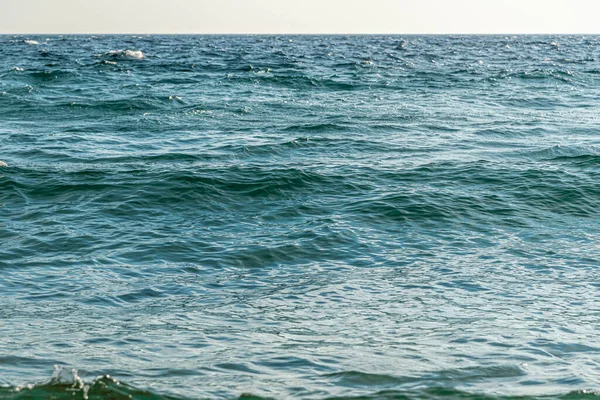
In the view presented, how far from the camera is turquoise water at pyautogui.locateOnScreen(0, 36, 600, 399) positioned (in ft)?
23.5

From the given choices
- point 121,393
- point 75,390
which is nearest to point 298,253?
point 121,393

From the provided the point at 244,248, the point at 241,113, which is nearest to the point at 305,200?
the point at 244,248

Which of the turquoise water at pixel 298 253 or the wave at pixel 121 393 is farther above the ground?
the turquoise water at pixel 298 253

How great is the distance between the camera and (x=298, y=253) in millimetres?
11602

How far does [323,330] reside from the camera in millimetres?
8305

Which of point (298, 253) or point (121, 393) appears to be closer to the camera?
point (121, 393)

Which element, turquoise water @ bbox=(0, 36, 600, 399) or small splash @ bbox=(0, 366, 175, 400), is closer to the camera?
small splash @ bbox=(0, 366, 175, 400)

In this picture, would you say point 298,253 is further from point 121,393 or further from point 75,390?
point 75,390

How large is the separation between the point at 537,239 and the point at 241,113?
15180 mm

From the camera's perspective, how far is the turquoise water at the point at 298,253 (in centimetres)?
715

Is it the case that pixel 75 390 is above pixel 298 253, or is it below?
below

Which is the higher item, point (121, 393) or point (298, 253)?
point (298, 253)

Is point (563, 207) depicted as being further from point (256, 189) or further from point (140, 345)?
point (140, 345)

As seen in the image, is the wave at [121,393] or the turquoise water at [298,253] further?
the turquoise water at [298,253]
